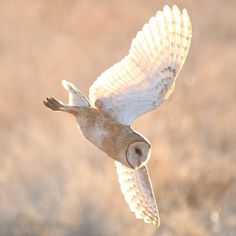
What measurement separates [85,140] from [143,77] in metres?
1.87

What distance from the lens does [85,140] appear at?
11.6 ft

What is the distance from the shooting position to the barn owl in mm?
1651

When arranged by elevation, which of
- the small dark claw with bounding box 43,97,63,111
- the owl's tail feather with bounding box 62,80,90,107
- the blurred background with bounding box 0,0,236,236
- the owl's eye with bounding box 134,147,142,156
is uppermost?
the blurred background with bounding box 0,0,236,236

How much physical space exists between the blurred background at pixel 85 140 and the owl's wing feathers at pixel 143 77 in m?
1.79

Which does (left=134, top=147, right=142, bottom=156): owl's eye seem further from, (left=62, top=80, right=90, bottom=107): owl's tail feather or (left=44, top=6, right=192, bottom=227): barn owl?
(left=62, top=80, right=90, bottom=107): owl's tail feather

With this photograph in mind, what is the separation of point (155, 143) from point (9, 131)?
0.51 m

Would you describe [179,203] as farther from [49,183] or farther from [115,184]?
[49,183]

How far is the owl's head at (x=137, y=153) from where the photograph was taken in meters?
1.65

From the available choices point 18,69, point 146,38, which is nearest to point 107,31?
point 18,69

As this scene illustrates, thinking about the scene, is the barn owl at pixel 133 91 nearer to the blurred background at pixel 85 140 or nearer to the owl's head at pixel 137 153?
the owl's head at pixel 137 153

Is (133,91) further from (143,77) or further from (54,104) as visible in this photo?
(54,104)

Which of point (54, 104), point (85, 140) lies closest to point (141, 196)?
point (54, 104)

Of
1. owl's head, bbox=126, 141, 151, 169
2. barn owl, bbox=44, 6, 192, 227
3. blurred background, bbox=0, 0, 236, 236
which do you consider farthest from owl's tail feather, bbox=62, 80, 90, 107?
blurred background, bbox=0, 0, 236, 236

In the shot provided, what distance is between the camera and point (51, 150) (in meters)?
3.55
